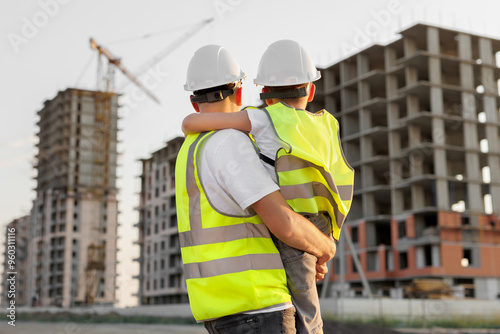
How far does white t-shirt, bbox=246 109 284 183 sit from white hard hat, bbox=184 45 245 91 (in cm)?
18

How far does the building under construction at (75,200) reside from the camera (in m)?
99.4

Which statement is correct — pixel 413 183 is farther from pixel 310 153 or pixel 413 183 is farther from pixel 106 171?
pixel 106 171

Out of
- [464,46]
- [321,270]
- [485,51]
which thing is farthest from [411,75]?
[321,270]

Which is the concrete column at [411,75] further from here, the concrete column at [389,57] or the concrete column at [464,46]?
the concrete column at [464,46]

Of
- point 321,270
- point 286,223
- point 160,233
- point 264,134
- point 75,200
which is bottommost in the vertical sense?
point 321,270

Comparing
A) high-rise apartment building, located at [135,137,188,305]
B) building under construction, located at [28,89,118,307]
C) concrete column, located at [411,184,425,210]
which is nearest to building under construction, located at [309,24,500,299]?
concrete column, located at [411,184,425,210]

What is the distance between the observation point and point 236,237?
170cm

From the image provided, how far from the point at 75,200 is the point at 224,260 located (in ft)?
346

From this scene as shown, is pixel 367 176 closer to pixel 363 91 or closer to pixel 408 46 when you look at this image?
pixel 363 91

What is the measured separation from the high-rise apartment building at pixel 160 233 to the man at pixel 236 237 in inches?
2791

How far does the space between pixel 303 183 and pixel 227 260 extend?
313 mm

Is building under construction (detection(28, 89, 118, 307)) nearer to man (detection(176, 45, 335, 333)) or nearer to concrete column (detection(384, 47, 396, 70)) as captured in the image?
concrete column (detection(384, 47, 396, 70))

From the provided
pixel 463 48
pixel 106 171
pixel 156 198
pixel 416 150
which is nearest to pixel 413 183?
pixel 416 150

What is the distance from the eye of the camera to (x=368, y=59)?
5250 centimetres
